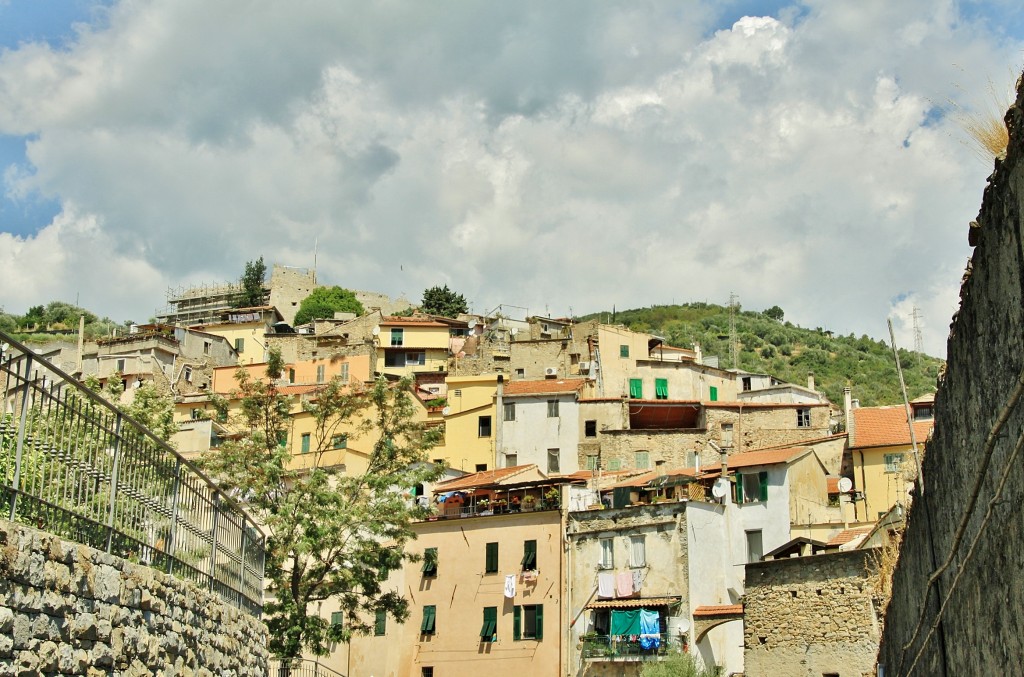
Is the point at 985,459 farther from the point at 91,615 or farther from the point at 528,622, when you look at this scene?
the point at 528,622

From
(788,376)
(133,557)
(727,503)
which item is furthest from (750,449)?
(133,557)

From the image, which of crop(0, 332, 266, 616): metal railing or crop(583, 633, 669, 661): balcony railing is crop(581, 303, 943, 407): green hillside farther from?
crop(0, 332, 266, 616): metal railing

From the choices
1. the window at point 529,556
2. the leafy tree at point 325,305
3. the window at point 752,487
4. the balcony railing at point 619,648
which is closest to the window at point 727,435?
the window at point 752,487

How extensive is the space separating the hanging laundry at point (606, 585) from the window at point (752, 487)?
20.4 ft

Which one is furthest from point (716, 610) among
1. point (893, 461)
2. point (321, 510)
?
point (321, 510)

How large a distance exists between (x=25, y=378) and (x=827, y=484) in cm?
4835

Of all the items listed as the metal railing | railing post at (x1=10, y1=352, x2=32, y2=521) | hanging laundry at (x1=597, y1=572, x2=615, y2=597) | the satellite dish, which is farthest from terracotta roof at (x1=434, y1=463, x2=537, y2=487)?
railing post at (x1=10, y1=352, x2=32, y2=521)

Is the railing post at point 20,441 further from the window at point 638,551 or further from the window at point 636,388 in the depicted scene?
the window at point 636,388

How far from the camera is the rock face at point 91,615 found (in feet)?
25.8

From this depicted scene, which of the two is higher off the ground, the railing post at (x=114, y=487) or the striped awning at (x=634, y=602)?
the striped awning at (x=634, y=602)

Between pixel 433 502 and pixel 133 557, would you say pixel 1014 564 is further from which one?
pixel 433 502

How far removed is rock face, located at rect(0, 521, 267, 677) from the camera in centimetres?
788

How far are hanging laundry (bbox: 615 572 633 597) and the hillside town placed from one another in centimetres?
5

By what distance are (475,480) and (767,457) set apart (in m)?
Result: 13.4
